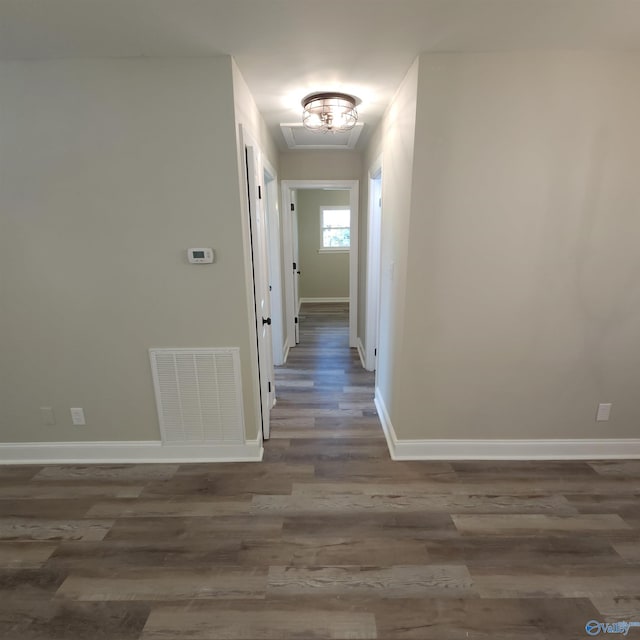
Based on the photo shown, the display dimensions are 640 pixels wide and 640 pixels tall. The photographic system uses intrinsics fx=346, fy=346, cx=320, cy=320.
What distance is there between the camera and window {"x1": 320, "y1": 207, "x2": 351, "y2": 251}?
6.96 m

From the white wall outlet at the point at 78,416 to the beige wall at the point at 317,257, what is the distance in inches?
204

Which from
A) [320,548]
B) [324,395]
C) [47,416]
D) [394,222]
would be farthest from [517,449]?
[47,416]

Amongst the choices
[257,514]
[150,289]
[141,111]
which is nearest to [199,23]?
[141,111]

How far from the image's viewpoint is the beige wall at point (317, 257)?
6.88 metres

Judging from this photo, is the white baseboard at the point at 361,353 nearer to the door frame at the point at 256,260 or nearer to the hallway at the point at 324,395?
the hallway at the point at 324,395

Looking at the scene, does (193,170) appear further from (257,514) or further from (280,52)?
(257,514)

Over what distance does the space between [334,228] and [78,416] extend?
567 centimetres

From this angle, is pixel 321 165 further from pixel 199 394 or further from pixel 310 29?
pixel 199 394

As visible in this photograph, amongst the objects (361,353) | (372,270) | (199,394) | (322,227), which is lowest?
(361,353)

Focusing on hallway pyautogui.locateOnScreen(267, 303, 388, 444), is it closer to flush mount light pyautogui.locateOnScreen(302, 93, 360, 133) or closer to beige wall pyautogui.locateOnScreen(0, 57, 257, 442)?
beige wall pyautogui.locateOnScreen(0, 57, 257, 442)

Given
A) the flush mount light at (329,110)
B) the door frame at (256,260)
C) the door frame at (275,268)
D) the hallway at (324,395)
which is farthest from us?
the door frame at (275,268)

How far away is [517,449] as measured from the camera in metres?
2.35

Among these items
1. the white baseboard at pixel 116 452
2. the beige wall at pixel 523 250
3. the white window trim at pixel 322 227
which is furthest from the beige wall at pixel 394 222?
the white window trim at pixel 322 227

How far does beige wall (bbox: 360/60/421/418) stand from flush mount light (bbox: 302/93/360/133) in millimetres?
302
